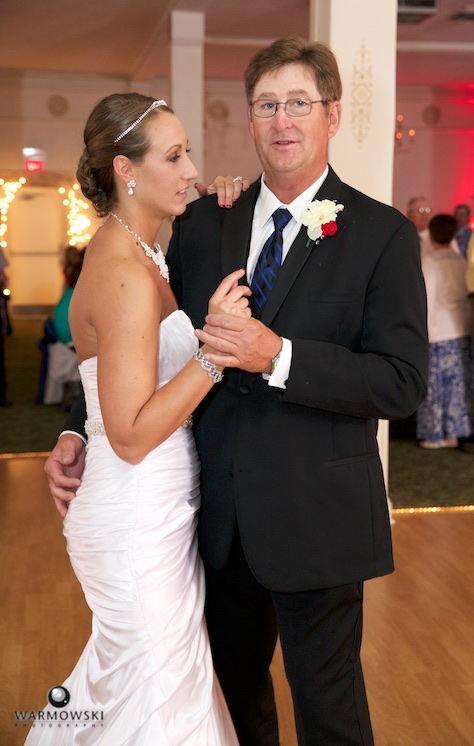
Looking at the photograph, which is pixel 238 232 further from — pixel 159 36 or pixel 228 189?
pixel 159 36

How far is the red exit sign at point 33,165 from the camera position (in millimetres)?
15080

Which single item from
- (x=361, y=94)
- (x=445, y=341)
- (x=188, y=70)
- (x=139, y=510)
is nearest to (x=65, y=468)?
(x=139, y=510)

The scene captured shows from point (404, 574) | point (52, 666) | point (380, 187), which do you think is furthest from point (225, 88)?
point (52, 666)

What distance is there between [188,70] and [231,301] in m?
8.05

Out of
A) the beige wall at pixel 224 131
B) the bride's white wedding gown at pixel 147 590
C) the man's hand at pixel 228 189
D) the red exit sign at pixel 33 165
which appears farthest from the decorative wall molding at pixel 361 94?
the red exit sign at pixel 33 165

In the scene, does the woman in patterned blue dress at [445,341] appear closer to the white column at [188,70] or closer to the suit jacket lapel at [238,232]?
the white column at [188,70]

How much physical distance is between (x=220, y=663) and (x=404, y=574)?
7.33 feet

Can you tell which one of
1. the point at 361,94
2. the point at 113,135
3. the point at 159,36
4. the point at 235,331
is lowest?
the point at 235,331

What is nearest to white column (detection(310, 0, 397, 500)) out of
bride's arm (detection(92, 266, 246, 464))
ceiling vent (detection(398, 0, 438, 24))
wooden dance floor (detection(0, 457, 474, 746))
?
wooden dance floor (detection(0, 457, 474, 746))

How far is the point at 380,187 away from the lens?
483cm

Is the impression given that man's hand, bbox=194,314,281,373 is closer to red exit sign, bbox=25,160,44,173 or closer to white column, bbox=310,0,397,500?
white column, bbox=310,0,397,500

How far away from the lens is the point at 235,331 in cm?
179

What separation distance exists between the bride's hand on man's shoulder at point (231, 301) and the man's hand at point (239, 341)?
0.06ft

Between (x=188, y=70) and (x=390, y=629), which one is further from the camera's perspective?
(x=188, y=70)
